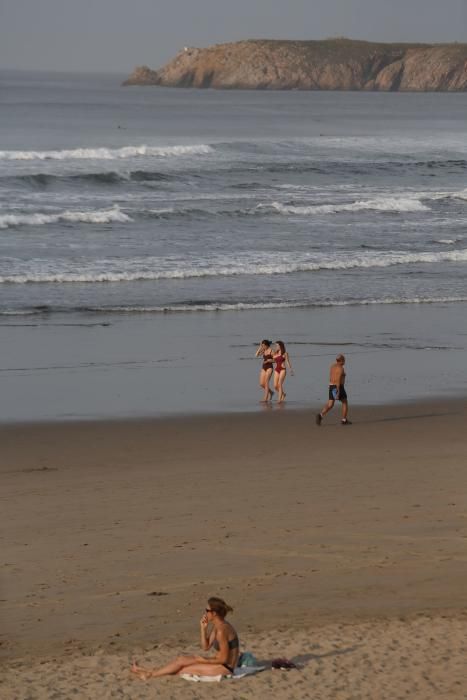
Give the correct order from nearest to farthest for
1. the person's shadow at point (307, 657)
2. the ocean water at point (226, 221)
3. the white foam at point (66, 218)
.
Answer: the person's shadow at point (307, 657)
the ocean water at point (226, 221)
the white foam at point (66, 218)

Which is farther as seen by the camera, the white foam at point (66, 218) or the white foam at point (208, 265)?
the white foam at point (66, 218)

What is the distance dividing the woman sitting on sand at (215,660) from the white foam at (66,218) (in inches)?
1072

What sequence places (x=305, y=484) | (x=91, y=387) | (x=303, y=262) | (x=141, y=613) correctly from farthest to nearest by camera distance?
(x=303, y=262) < (x=91, y=387) < (x=305, y=484) < (x=141, y=613)

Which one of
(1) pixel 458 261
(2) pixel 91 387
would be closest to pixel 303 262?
(1) pixel 458 261

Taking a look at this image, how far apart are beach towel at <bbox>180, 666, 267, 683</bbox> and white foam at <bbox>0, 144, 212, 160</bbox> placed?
48.8m

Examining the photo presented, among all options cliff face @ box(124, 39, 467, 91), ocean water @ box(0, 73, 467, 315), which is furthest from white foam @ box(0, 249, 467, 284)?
cliff face @ box(124, 39, 467, 91)

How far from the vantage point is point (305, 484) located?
1266 centimetres

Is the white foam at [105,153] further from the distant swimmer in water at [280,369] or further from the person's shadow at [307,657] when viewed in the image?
the person's shadow at [307,657]

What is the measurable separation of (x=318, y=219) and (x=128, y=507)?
87.5ft

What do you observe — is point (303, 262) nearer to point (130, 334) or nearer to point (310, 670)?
point (130, 334)

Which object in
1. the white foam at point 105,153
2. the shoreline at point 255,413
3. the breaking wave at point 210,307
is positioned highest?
the white foam at point 105,153

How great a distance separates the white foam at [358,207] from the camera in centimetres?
3909

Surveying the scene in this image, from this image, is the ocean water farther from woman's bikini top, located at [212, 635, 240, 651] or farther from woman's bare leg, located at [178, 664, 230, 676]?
woman's bare leg, located at [178, 664, 230, 676]

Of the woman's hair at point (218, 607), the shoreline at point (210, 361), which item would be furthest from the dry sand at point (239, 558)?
the shoreline at point (210, 361)
